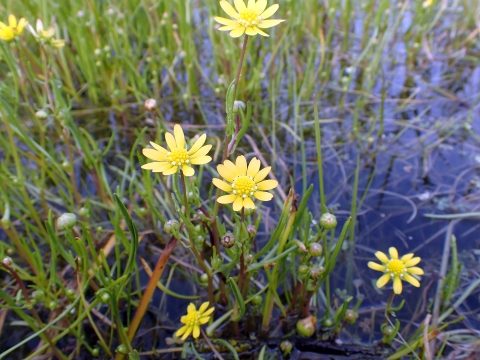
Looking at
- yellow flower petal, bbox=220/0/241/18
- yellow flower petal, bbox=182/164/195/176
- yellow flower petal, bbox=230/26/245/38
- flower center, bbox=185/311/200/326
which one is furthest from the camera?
flower center, bbox=185/311/200/326

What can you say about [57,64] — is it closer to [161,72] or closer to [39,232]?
[161,72]

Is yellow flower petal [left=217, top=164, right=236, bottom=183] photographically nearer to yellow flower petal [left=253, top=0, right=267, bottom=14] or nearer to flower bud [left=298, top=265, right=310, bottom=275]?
flower bud [left=298, top=265, right=310, bottom=275]

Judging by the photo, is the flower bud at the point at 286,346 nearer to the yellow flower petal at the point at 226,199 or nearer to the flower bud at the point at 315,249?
the flower bud at the point at 315,249

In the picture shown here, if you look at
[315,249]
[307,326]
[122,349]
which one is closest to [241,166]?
[315,249]

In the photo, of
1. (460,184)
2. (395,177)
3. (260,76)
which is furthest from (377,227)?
(260,76)

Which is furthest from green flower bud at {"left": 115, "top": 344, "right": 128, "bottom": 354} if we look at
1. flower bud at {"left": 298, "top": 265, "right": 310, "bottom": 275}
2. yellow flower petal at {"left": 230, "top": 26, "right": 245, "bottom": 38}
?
yellow flower petal at {"left": 230, "top": 26, "right": 245, "bottom": 38}

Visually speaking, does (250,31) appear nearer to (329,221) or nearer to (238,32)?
(238,32)
